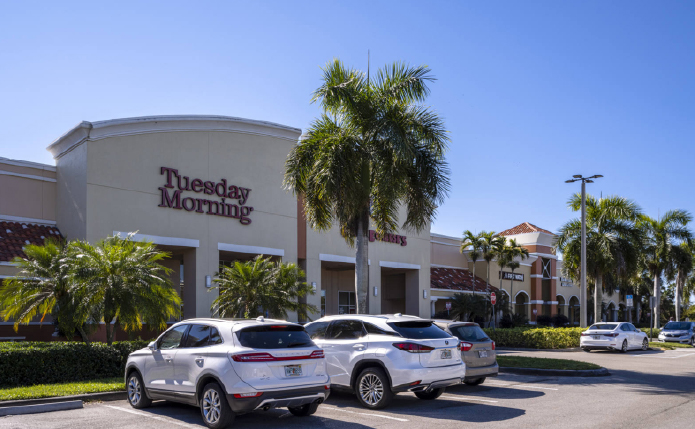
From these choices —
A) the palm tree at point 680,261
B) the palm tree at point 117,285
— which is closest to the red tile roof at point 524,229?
the palm tree at point 680,261

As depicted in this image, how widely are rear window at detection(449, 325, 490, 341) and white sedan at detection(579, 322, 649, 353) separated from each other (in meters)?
15.4

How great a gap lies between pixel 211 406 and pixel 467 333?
259 inches

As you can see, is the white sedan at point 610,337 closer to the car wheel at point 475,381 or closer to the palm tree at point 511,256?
the palm tree at point 511,256

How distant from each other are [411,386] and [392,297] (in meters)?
26.8

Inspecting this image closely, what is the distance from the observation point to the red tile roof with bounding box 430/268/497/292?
3925 cm

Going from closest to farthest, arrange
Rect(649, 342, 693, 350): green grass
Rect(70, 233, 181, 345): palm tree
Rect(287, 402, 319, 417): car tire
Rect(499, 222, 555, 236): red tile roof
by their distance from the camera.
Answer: Rect(287, 402, 319, 417): car tire
Rect(70, 233, 181, 345): palm tree
Rect(649, 342, 693, 350): green grass
Rect(499, 222, 555, 236): red tile roof

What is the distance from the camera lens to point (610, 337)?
2675 centimetres

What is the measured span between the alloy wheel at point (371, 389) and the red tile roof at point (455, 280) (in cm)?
2715

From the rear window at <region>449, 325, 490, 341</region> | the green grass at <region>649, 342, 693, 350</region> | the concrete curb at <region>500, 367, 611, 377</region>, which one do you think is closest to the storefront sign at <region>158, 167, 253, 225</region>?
the concrete curb at <region>500, 367, 611, 377</region>

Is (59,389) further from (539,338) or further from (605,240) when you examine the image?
(605,240)

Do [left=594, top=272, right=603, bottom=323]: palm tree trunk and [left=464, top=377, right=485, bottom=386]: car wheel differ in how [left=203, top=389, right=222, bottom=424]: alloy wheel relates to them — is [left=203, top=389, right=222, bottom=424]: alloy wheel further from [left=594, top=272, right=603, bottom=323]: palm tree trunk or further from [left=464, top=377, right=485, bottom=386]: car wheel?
[left=594, top=272, right=603, bottom=323]: palm tree trunk

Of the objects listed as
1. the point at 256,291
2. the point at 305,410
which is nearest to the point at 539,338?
the point at 256,291

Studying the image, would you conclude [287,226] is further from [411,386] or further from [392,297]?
[411,386]

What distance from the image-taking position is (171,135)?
919 inches
